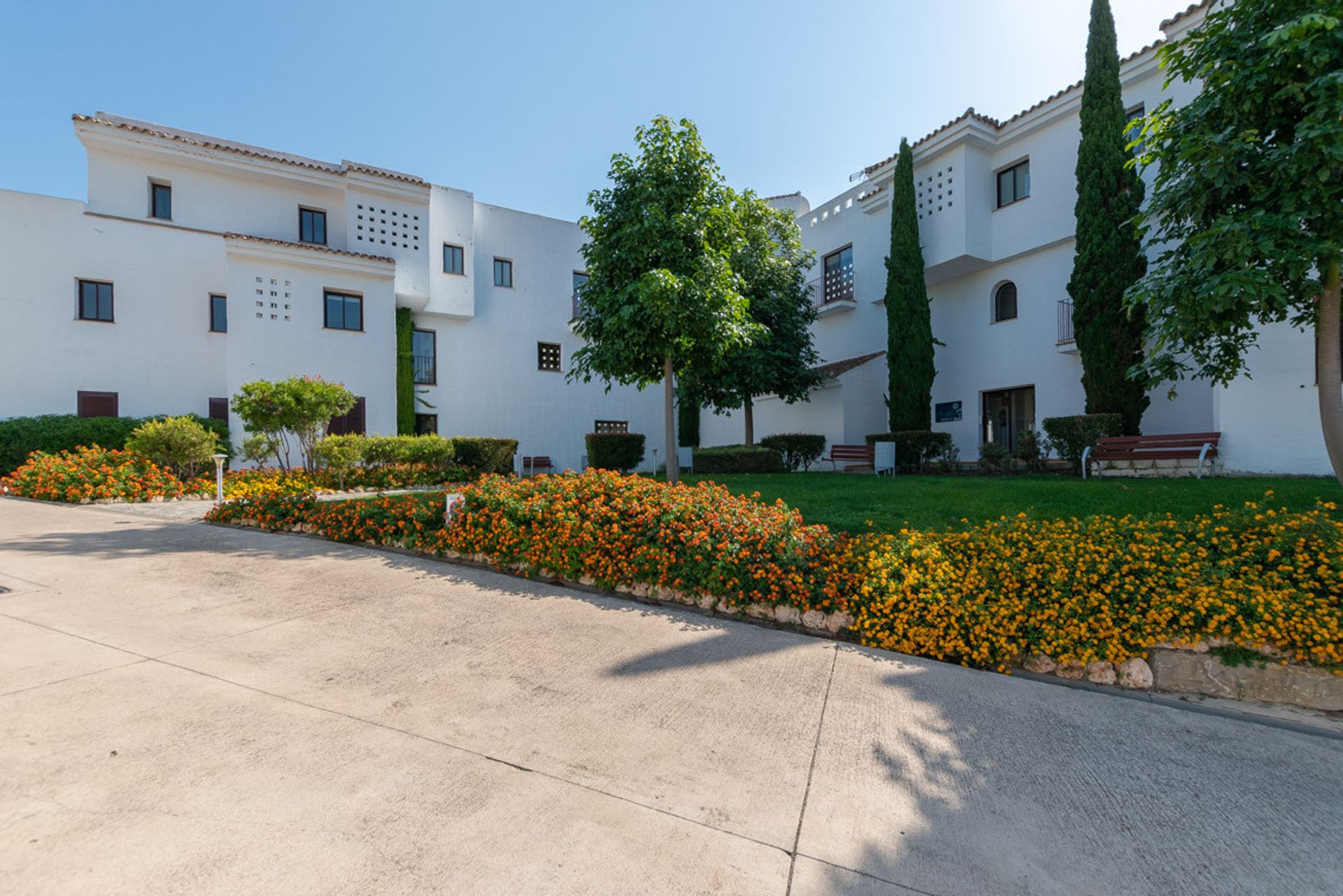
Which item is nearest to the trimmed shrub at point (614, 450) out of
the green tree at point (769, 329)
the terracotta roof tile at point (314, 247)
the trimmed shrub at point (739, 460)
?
the trimmed shrub at point (739, 460)

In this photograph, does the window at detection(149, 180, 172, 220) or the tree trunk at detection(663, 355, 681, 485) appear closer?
the tree trunk at detection(663, 355, 681, 485)

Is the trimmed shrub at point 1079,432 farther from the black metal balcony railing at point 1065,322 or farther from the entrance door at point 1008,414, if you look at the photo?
the entrance door at point 1008,414

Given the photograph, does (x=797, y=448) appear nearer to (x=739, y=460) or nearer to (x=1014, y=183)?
(x=739, y=460)

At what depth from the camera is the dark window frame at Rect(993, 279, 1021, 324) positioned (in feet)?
→ 50.9

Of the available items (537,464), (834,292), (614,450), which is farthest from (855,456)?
(537,464)

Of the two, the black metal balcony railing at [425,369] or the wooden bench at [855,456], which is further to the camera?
the black metal balcony railing at [425,369]

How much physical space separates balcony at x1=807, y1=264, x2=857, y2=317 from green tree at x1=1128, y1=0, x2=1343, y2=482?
13.6 m

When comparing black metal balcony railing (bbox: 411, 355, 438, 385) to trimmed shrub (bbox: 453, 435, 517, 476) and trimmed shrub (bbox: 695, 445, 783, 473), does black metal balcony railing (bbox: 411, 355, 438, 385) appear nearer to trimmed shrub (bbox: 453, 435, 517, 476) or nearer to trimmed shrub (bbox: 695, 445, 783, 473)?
trimmed shrub (bbox: 453, 435, 517, 476)

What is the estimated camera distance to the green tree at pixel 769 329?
51.4 ft

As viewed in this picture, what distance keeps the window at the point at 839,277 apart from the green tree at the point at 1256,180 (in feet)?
46.9

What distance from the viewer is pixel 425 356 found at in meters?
19.1

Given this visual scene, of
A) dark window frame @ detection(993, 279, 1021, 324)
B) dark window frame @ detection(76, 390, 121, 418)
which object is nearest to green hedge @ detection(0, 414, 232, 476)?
dark window frame @ detection(76, 390, 121, 418)

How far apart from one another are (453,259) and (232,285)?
6.11m

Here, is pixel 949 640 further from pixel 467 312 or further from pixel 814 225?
pixel 814 225
